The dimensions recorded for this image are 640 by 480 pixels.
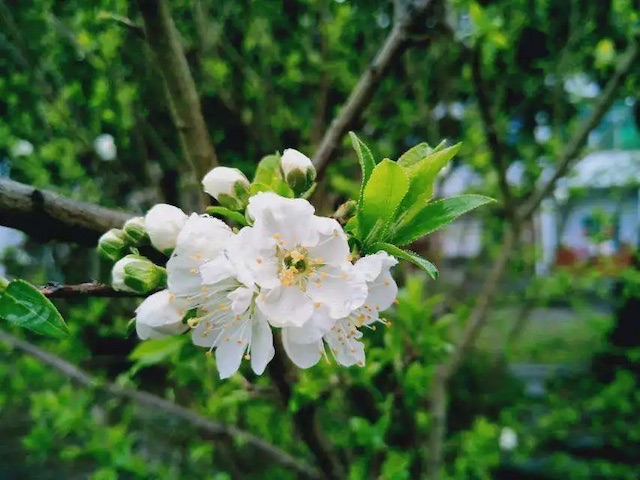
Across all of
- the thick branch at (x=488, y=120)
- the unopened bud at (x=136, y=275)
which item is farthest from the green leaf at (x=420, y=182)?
the thick branch at (x=488, y=120)

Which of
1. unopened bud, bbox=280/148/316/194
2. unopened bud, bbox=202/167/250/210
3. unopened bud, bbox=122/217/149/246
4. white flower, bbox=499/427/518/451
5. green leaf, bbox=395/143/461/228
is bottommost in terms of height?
white flower, bbox=499/427/518/451

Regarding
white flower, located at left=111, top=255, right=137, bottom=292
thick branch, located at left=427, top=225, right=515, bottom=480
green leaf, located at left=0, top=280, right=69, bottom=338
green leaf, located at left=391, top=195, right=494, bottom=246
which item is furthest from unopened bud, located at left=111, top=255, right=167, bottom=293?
thick branch, located at left=427, top=225, right=515, bottom=480

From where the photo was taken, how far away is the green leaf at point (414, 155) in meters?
0.88

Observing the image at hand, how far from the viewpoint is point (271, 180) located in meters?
0.91

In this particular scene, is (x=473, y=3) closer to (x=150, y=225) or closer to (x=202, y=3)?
(x=202, y=3)

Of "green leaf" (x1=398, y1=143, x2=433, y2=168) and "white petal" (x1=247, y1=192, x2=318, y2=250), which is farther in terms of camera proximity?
"green leaf" (x1=398, y1=143, x2=433, y2=168)

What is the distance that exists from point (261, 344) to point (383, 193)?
256 mm

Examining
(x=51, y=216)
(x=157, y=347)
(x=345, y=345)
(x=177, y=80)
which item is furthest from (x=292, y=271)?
(x=157, y=347)

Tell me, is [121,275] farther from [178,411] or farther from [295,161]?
Result: [178,411]

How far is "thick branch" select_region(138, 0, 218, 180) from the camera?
1152 millimetres

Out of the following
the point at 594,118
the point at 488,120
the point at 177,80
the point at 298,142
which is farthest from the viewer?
the point at 298,142

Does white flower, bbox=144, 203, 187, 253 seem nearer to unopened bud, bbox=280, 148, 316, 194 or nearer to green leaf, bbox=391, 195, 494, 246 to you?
unopened bud, bbox=280, 148, 316, 194

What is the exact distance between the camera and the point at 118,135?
115 inches

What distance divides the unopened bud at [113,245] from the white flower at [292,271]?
0.23 metres
